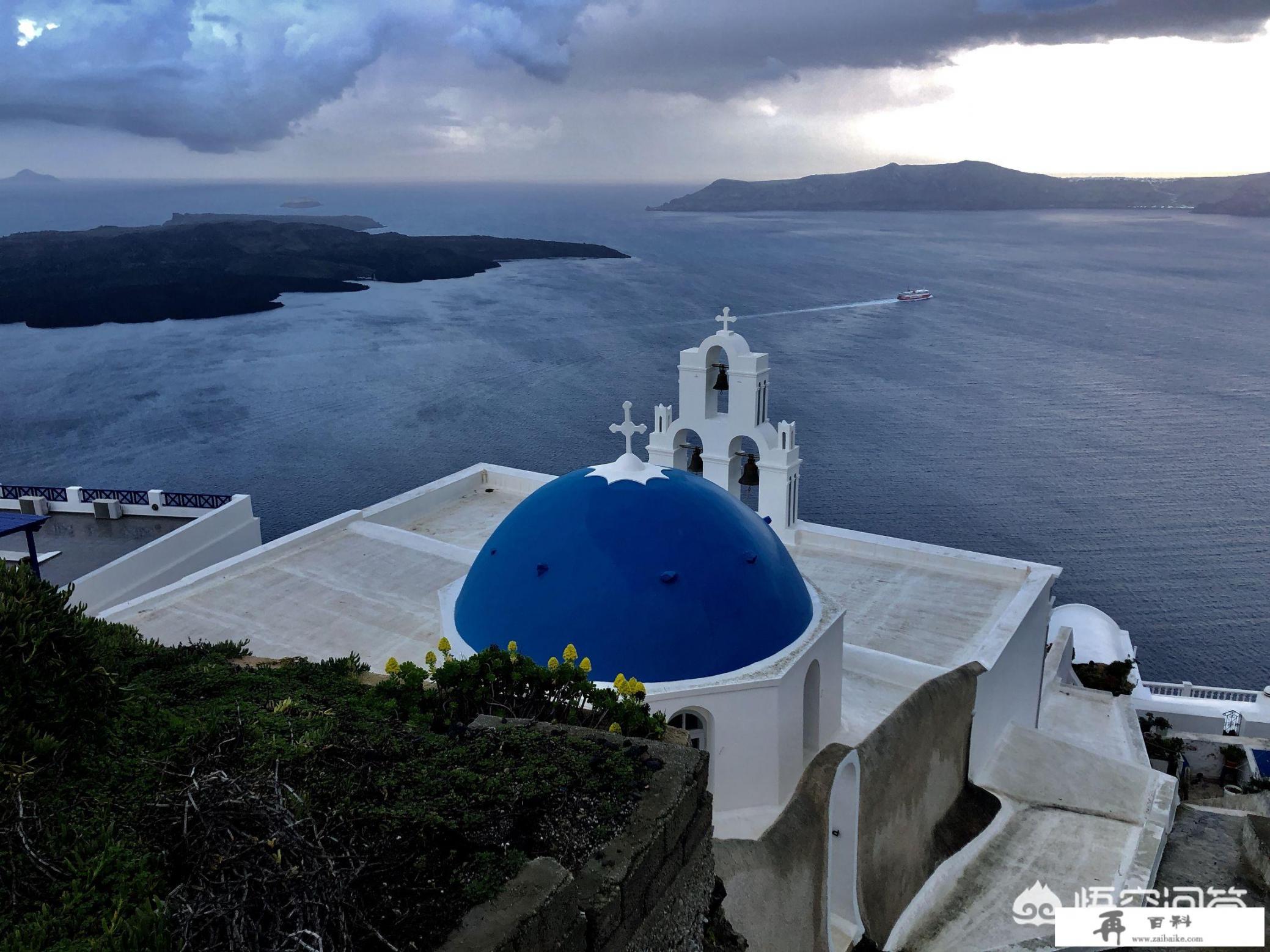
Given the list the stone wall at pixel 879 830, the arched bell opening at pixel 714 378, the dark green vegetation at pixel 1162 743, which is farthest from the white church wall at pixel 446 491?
the dark green vegetation at pixel 1162 743

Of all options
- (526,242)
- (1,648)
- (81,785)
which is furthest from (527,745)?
(526,242)

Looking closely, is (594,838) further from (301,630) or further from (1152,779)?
(1152,779)

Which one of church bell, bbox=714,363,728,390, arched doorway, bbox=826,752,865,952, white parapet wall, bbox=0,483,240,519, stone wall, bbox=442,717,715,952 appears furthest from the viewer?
white parapet wall, bbox=0,483,240,519

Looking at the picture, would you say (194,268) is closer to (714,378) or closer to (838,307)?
(838,307)

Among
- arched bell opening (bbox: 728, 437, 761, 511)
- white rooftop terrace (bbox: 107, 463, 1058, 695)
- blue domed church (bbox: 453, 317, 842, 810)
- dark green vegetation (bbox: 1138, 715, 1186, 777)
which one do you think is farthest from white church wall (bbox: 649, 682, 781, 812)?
dark green vegetation (bbox: 1138, 715, 1186, 777)

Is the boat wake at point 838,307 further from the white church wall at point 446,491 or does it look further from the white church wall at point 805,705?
the white church wall at point 805,705

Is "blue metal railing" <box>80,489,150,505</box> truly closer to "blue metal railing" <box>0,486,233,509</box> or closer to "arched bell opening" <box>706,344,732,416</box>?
"blue metal railing" <box>0,486,233,509</box>
